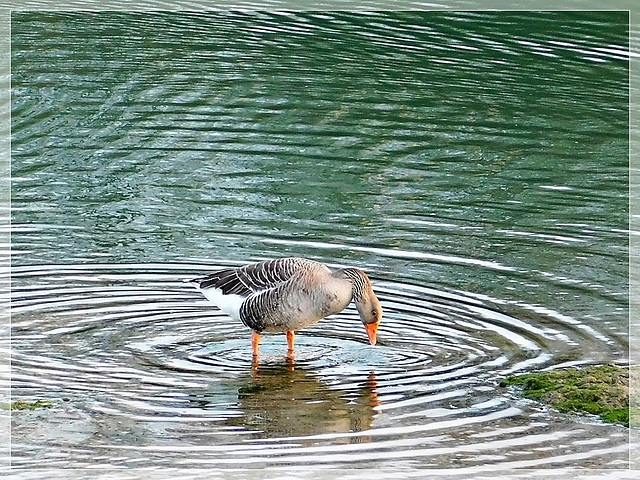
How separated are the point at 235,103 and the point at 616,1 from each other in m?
13.6

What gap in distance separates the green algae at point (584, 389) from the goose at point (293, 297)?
5.55 feet

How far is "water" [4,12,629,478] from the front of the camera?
1061 cm

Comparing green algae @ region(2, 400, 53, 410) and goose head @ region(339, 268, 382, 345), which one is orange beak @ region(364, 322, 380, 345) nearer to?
goose head @ region(339, 268, 382, 345)

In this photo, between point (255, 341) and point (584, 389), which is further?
point (255, 341)

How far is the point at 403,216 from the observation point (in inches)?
695

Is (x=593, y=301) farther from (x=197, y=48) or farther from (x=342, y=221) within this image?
(x=197, y=48)

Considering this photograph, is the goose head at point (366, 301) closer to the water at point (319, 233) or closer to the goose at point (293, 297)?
the goose at point (293, 297)

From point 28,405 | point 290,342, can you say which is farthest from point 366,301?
point 28,405

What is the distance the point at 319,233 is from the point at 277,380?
4.97 meters

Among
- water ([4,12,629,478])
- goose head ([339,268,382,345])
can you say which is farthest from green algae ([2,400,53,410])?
goose head ([339,268,382,345])

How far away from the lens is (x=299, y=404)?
37.3ft

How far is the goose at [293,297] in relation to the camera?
12.5 m

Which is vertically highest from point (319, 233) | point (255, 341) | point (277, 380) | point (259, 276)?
point (259, 276)

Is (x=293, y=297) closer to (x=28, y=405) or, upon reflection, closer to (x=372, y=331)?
(x=372, y=331)
